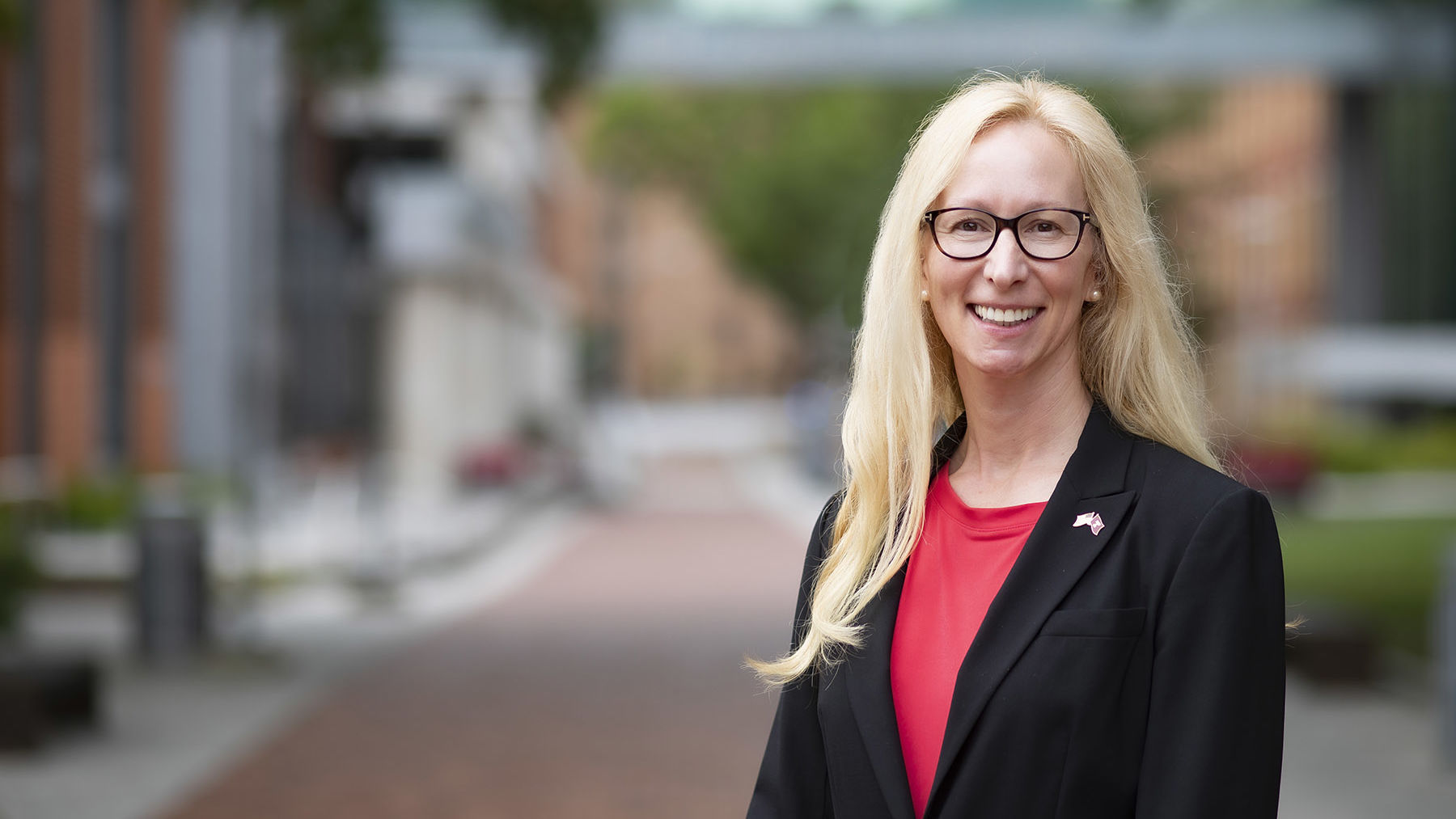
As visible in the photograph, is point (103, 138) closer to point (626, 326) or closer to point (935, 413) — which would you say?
point (935, 413)

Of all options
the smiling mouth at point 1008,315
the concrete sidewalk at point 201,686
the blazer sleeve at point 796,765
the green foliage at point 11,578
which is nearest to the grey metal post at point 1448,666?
the concrete sidewalk at point 201,686

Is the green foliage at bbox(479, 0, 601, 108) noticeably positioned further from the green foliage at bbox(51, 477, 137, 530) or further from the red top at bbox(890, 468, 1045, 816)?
the red top at bbox(890, 468, 1045, 816)

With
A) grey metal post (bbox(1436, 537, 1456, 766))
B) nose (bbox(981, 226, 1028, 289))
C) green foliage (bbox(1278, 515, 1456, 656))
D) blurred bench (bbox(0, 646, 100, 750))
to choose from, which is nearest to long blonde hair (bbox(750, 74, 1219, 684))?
nose (bbox(981, 226, 1028, 289))

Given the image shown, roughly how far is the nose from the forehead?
Answer: 3 cm

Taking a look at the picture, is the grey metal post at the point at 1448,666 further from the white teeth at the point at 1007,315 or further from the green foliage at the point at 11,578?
the green foliage at the point at 11,578

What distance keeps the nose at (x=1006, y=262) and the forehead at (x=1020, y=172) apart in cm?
3

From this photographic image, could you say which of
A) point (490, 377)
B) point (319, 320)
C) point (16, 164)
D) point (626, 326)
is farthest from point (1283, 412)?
point (626, 326)

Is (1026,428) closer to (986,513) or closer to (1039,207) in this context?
(986,513)

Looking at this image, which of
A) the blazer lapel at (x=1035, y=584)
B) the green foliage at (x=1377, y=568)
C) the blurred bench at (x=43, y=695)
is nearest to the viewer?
the blazer lapel at (x=1035, y=584)

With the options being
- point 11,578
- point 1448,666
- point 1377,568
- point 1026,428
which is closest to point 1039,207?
point 1026,428

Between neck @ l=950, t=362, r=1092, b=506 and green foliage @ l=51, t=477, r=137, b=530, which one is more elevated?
neck @ l=950, t=362, r=1092, b=506

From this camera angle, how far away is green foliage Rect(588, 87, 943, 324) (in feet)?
165

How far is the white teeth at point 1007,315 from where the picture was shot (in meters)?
2.30

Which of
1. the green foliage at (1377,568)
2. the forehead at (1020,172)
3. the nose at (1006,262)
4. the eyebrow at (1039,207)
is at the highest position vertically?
the forehead at (1020,172)
